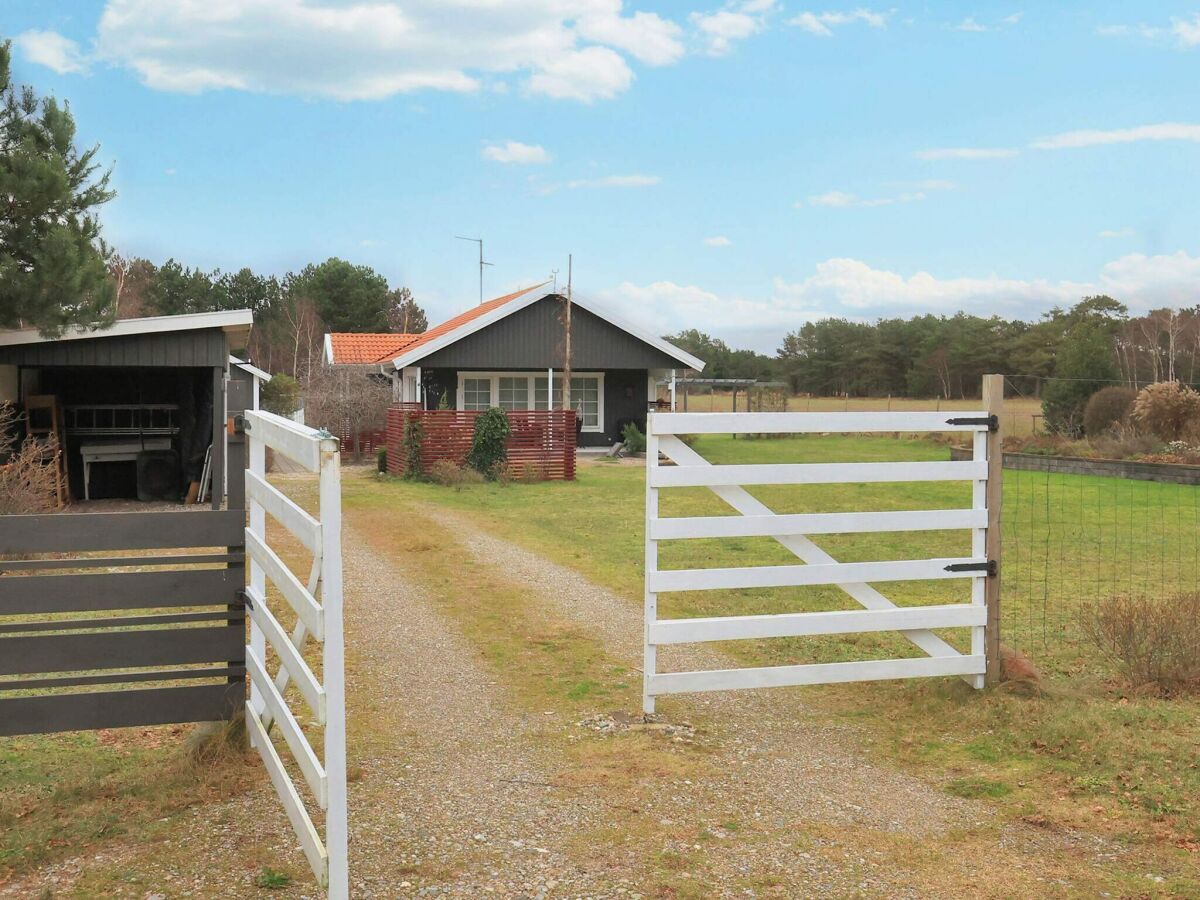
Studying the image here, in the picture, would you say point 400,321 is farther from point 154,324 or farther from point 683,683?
point 683,683

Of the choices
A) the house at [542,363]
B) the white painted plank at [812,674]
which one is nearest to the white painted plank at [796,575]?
the white painted plank at [812,674]

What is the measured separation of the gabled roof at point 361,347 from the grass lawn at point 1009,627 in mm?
15486

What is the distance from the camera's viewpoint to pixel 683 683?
5746 millimetres

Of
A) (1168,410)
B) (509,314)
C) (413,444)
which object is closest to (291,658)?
(413,444)

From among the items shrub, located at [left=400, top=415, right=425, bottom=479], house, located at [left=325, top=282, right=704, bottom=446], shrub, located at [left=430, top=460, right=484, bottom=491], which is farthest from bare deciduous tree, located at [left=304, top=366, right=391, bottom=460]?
shrub, located at [left=430, top=460, right=484, bottom=491]

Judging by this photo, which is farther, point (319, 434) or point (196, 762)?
point (196, 762)

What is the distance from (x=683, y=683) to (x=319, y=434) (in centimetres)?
297

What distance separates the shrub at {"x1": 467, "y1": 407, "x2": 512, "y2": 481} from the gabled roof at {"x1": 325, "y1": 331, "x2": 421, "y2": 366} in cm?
1349

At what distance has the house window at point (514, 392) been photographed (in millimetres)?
29125

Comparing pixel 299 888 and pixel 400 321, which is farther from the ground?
pixel 400 321

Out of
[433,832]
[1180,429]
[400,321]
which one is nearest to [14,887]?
[433,832]

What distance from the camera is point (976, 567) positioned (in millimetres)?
6086

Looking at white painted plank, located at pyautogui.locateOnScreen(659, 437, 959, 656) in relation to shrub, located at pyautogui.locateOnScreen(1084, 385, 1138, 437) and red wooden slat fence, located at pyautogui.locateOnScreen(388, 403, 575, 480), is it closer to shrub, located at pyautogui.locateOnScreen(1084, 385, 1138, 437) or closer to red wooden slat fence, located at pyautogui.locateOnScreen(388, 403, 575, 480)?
red wooden slat fence, located at pyautogui.locateOnScreen(388, 403, 575, 480)

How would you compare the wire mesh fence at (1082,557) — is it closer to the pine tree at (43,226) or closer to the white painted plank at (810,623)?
the white painted plank at (810,623)
